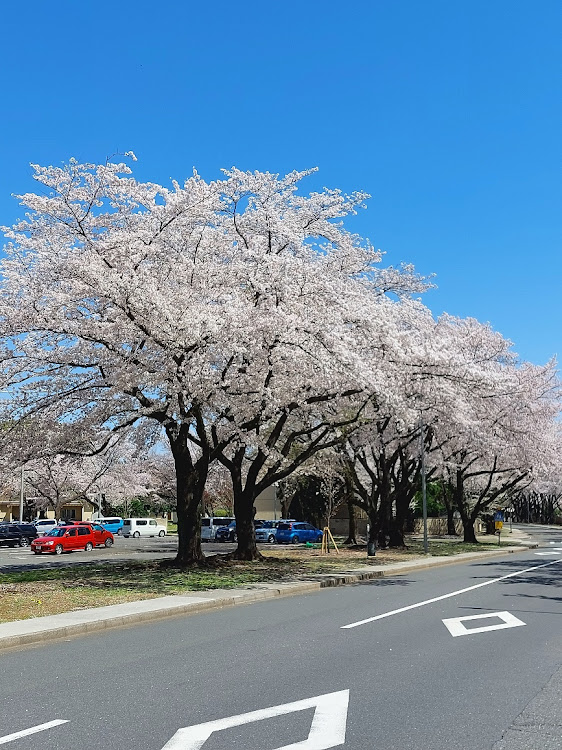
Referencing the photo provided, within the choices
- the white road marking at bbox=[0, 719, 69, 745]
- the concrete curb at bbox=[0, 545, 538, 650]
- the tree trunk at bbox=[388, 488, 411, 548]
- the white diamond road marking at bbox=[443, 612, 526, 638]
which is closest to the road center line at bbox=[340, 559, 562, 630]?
the white diamond road marking at bbox=[443, 612, 526, 638]

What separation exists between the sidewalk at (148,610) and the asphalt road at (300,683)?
48cm

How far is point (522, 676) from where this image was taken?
8.48 metres

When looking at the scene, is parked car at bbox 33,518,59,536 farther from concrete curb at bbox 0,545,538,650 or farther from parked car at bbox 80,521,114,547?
concrete curb at bbox 0,545,538,650

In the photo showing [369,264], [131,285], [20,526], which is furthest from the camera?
[20,526]

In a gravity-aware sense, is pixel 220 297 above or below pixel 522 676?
above

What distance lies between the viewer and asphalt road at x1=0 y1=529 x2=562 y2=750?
6.26 meters

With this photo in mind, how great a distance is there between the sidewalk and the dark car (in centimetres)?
3095

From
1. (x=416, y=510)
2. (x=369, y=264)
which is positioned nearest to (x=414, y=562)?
(x=369, y=264)

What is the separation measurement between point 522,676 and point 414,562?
68.7 ft

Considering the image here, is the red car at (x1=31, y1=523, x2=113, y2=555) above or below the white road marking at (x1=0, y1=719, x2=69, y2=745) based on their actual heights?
above

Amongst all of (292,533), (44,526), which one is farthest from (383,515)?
(44,526)

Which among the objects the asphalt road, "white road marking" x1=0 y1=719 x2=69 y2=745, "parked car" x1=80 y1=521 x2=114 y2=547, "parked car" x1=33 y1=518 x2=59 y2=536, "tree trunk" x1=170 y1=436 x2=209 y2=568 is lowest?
the asphalt road

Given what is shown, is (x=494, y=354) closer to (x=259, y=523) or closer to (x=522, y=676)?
(x=259, y=523)

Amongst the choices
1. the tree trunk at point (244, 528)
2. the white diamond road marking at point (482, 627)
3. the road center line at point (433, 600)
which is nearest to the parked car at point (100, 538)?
the tree trunk at point (244, 528)
